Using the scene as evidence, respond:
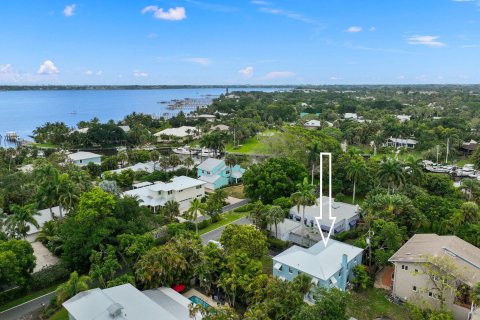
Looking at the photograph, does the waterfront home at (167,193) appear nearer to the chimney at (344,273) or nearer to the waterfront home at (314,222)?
the waterfront home at (314,222)

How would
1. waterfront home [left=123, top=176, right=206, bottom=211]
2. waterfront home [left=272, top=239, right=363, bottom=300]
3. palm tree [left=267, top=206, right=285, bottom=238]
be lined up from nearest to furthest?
waterfront home [left=272, top=239, right=363, bottom=300] < palm tree [left=267, top=206, right=285, bottom=238] < waterfront home [left=123, top=176, right=206, bottom=211]

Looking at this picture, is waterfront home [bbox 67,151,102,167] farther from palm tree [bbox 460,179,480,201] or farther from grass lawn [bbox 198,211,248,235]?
palm tree [bbox 460,179,480,201]

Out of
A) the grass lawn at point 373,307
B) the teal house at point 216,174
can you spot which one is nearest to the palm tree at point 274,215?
the grass lawn at point 373,307

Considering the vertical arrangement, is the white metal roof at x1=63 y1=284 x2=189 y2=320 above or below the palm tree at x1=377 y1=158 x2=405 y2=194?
below

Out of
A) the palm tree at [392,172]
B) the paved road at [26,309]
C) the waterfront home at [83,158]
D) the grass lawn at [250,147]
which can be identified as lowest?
the paved road at [26,309]

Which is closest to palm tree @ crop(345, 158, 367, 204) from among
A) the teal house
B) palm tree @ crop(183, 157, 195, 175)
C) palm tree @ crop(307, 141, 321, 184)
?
palm tree @ crop(307, 141, 321, 184)

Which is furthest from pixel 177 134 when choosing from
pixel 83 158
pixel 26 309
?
pixel 26 309

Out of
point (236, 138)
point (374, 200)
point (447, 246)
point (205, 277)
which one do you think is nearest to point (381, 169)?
point (374, 200)
